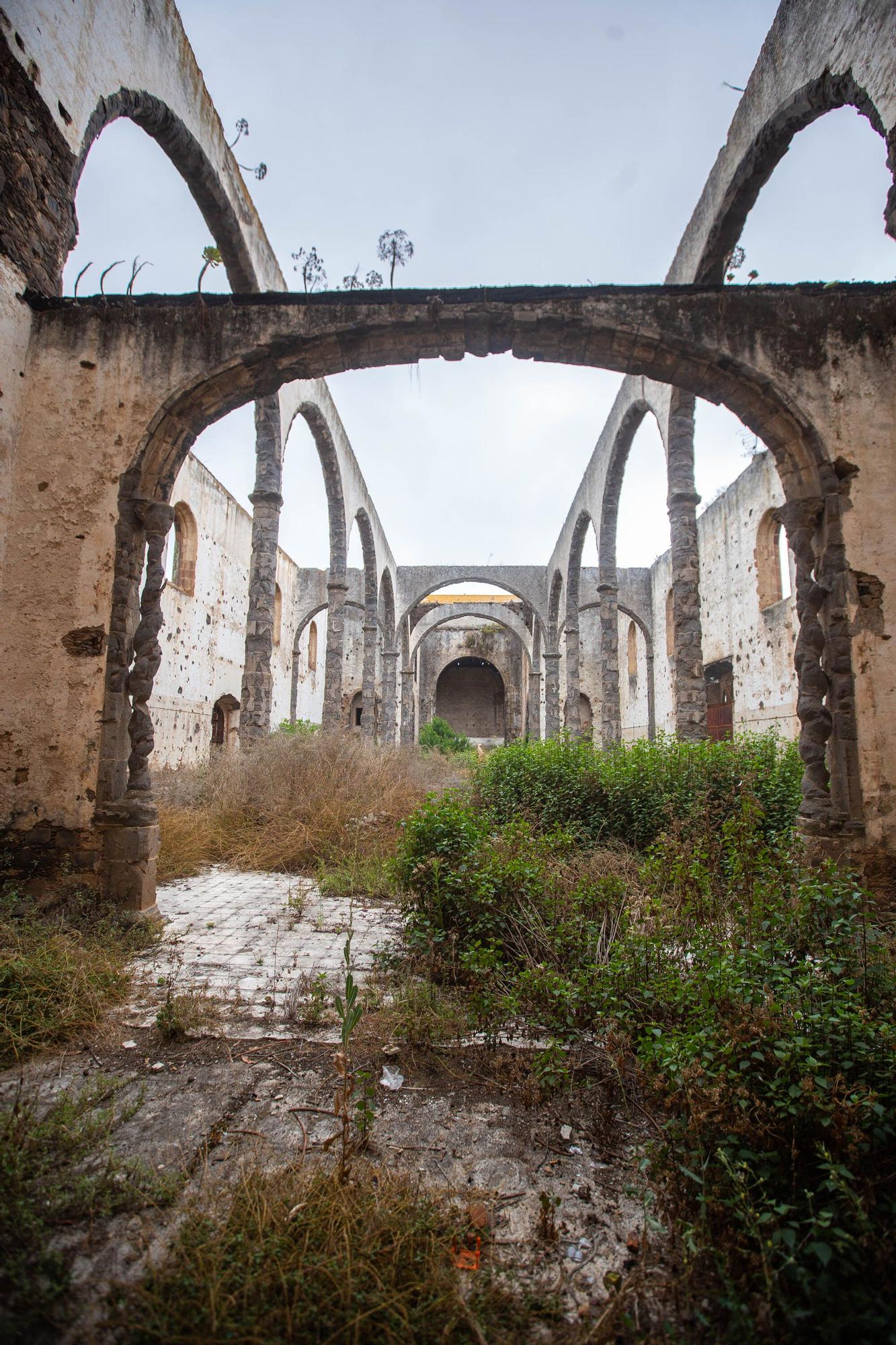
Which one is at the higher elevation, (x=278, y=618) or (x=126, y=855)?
(x=278, y=618)

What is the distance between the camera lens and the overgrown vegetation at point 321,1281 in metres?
1.36

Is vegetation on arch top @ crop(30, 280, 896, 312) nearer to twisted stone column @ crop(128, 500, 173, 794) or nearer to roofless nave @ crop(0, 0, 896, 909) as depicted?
roofless nave @ crop(0, 0, 896, 909)

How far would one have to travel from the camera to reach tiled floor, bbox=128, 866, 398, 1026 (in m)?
3.27

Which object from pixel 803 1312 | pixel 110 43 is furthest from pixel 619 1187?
pixel 110 43

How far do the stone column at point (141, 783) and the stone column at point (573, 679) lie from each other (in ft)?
41.1

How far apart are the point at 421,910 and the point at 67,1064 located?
1.82m

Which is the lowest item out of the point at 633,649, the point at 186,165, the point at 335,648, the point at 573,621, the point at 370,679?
the point at 370,679

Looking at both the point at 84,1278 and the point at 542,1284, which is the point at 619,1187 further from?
the point at 84,1278

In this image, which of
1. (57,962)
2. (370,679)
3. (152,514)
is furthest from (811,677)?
(370,679)

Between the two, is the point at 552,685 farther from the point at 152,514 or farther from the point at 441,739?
→ the point at 152,514

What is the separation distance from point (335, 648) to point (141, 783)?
9650 mm

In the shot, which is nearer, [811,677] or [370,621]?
[811,677]

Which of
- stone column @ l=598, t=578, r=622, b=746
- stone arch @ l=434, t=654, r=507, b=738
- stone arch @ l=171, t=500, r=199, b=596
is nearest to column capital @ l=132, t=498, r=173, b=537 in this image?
stone arch @ l=171, t=500, r=199, b=596

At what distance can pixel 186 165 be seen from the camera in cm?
775
